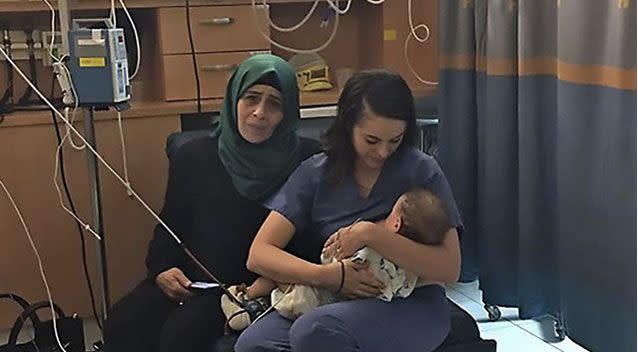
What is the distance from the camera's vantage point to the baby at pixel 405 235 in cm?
190

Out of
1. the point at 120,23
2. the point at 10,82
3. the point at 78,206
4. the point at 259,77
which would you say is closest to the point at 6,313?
the point at 78,206

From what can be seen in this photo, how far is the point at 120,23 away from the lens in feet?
9.69

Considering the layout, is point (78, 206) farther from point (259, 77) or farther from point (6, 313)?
point (259, 77)

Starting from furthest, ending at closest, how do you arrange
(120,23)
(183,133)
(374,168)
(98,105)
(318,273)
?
(120,23)
(183,133)
(98,105)
(374,168)
(318,273)

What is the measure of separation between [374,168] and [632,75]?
595 mm

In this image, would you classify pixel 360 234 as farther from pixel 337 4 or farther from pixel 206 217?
pixel 337 4

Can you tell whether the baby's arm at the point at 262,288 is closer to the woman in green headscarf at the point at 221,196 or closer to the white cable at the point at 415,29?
the woman in green headscarf at the point at 221,196

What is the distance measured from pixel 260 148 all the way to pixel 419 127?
57 centimetres

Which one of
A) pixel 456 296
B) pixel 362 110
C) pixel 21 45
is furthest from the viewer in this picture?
pixel 456 296

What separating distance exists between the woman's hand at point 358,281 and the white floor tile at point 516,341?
0.84m

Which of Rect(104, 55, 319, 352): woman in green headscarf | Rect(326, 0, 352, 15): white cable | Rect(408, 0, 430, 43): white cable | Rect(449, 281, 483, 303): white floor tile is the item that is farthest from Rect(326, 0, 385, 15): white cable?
Rect(449, 281, 483, 303): white floor tile

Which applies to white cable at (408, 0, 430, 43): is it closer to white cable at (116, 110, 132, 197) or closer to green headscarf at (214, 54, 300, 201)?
green headscarf at (214, 54, 300, 201)

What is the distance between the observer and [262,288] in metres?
2.08

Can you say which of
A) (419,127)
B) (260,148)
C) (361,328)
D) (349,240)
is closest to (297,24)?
(419,127)
